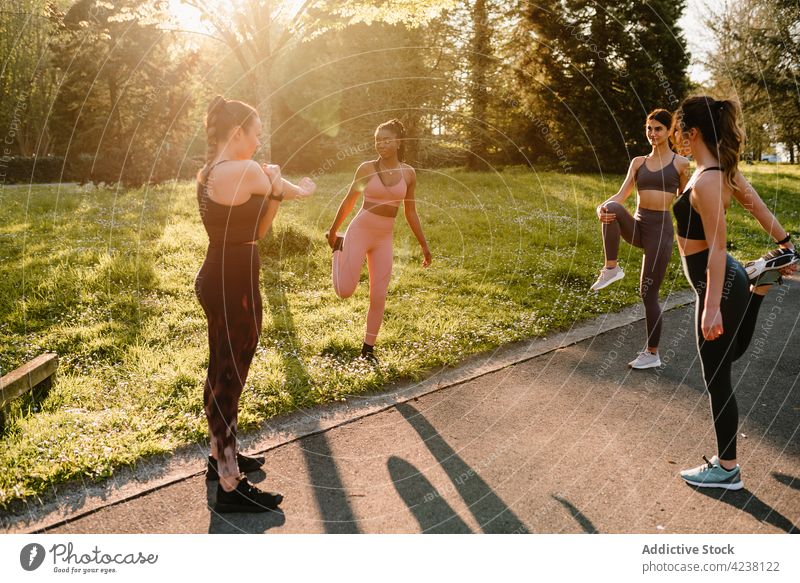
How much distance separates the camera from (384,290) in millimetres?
6352

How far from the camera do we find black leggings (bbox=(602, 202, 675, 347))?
594 centimetres

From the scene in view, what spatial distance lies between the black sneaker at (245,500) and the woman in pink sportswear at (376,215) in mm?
2675

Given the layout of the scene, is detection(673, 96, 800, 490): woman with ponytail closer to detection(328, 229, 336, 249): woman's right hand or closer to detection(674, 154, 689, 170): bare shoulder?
detection(674, 154, 689, 170): bare shoulder

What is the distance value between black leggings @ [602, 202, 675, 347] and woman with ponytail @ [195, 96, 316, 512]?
3401 mm

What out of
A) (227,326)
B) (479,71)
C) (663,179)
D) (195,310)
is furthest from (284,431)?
(479,71)

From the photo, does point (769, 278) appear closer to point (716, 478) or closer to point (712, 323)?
point (712, 323)

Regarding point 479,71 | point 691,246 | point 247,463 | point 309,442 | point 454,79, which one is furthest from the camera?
point 454,79

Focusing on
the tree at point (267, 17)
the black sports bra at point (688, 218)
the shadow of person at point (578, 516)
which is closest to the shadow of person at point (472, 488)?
the shadow of person at point (578, 516)

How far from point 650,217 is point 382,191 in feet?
9.44

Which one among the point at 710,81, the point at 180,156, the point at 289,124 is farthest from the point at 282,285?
the point at 710,81

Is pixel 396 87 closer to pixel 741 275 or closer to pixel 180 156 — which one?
pixel 180 156

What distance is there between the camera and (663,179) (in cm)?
598

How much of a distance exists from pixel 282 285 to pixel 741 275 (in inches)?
274

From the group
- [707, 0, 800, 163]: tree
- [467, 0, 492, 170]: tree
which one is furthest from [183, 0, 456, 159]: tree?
[707, 0, 800, 163]: tree
